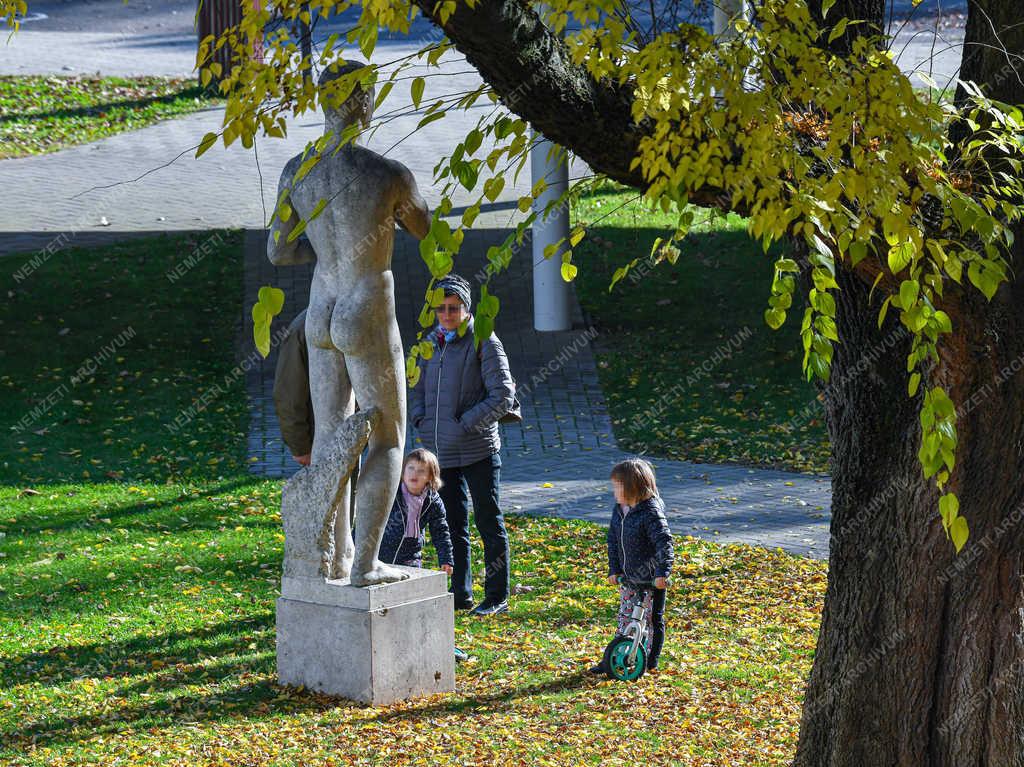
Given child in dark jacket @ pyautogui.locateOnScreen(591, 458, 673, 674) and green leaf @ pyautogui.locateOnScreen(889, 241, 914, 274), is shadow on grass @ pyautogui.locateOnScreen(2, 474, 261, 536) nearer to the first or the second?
child in dark jacket @ pyautogui.locateOnScreen(591, 458, 673, 674)

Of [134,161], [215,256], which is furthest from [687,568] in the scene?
[134,161]

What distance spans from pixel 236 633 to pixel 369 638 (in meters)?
1.69

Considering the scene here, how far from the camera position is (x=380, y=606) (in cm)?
702

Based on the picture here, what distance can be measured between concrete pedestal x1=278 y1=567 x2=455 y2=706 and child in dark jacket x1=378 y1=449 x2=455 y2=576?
877 mm

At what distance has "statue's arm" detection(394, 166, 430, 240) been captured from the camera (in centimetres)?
679

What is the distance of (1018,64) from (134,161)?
19.5 m

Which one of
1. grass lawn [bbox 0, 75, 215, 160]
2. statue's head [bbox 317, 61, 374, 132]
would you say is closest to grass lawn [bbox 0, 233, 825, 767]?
statue's head [bbox 317, 61, 374, 132]

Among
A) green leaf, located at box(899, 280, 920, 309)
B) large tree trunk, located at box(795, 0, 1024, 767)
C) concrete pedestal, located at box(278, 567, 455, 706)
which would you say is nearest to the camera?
green leaf, located at box(899, 280, 920, 309)

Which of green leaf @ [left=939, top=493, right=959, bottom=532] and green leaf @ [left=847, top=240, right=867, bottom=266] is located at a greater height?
green leaf @ [left=847, top=240, right=867, bottom=266]

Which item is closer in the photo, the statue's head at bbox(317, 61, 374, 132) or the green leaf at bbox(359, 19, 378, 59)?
the green leaf at bbox(359, 19, 378, 59)

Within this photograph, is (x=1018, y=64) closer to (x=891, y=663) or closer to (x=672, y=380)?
(x=891, y=663)

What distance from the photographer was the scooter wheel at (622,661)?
7430mm

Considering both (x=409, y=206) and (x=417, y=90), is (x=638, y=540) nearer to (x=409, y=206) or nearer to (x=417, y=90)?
(x=409, y=206)

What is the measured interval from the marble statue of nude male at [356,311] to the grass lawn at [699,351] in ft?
14.8
